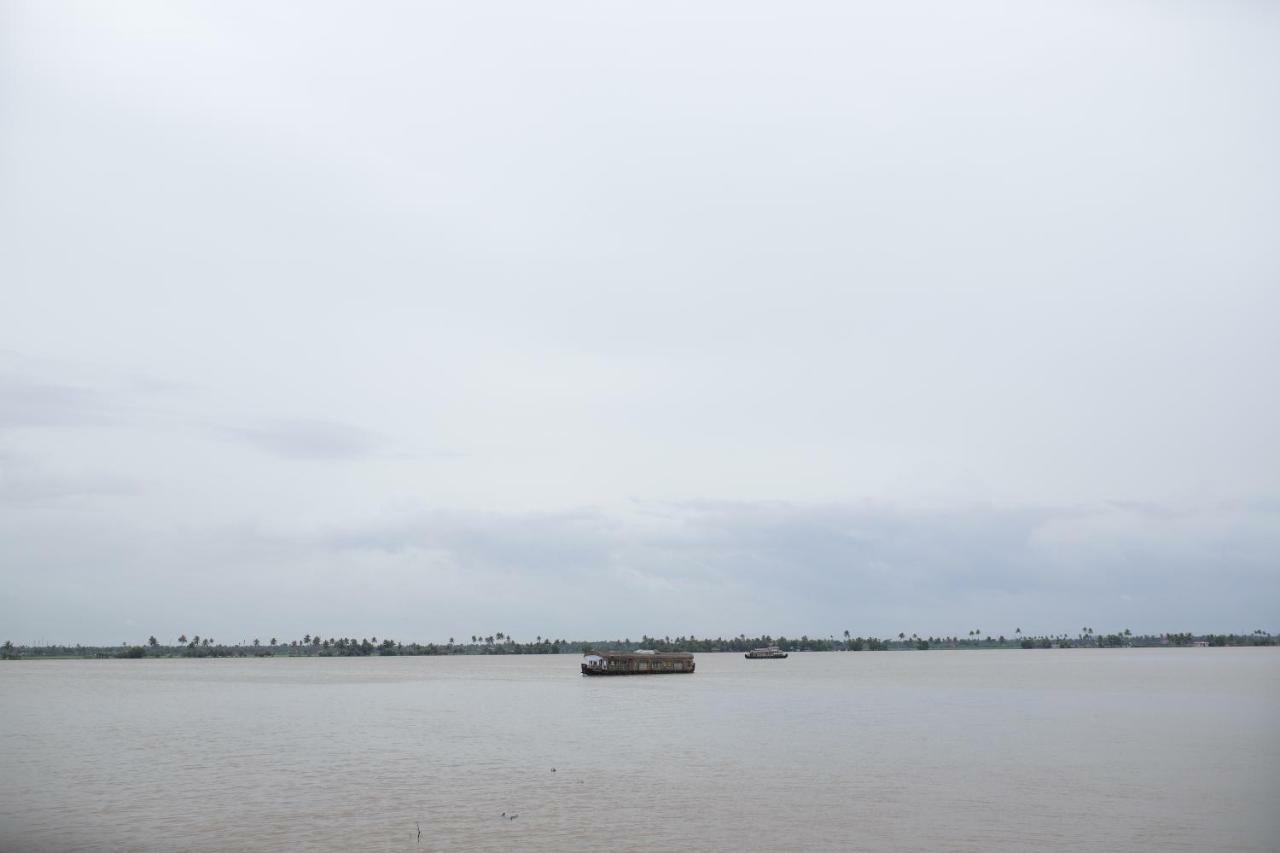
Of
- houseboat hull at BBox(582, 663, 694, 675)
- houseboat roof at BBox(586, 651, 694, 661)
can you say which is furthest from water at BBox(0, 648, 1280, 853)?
houseboat roof at BBox(586, 651, 694, 661)

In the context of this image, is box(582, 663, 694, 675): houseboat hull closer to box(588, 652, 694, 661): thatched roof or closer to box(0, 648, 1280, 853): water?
box(588, 652, 694, 661): thatched roof

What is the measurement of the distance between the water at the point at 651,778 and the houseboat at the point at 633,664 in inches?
2703

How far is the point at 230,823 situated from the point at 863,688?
354 ft

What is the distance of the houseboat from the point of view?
15888 cm

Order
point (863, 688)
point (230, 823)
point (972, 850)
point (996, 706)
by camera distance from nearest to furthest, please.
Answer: point (972, 850), point (230, 823), point (996, 706), point (863, 688)

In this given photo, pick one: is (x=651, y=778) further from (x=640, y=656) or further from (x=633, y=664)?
(x=640, y=656)

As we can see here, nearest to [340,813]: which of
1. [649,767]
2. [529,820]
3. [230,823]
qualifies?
[230,823]

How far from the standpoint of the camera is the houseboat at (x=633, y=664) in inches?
6255

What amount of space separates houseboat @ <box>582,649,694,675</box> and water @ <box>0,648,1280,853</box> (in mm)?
68646

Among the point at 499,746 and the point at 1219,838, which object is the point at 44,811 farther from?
the point at 1219,838

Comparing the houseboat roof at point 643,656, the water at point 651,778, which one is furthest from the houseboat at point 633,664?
the water at point 651,778

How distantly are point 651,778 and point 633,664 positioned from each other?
11729 centimetres

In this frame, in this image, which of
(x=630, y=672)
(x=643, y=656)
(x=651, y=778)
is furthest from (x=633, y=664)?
(x=651, y=778)

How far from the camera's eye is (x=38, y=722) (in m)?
78.8
